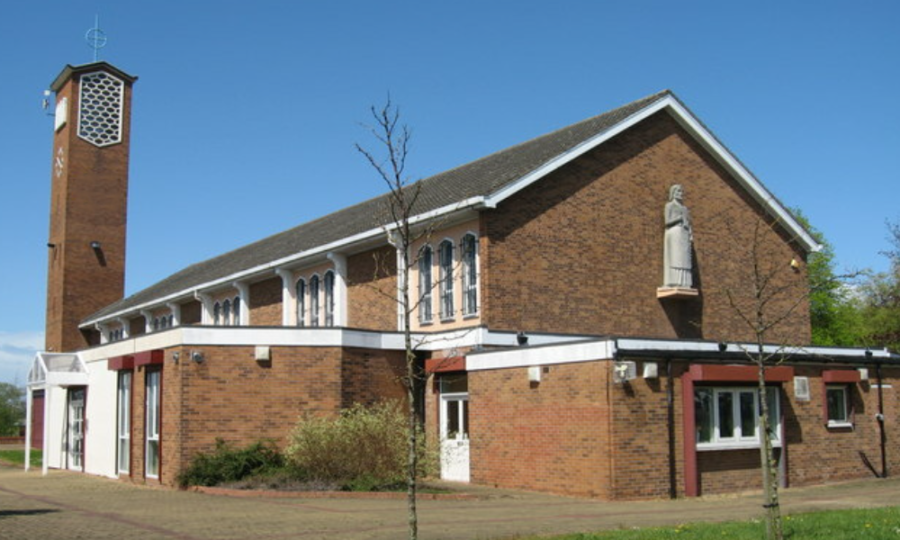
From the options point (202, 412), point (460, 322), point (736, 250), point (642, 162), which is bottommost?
point (202, 412)

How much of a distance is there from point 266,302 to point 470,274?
11.2 metres

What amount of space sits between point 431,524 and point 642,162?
1431cm

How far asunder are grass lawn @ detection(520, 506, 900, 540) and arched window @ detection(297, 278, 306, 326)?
18452 millimetres

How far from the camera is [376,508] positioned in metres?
15.6

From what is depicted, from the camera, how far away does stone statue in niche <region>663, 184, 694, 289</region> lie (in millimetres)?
24953

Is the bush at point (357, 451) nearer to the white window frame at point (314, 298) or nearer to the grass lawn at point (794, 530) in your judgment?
the grass lawn at point (794, 530)

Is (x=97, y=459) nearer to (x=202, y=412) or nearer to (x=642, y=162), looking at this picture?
(x=202, y=412)

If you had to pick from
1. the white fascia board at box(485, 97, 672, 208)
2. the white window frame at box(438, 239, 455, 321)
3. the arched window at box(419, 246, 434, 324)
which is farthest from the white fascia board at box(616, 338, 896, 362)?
the arched window at box(419, 246, 434, 324)

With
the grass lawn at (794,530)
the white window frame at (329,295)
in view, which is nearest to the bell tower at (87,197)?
the white window frame at (329,295)

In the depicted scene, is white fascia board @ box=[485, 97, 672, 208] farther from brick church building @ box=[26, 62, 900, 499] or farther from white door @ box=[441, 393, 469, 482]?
white door @ box=[441, 393, 469, 482]

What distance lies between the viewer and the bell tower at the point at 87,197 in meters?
43.3

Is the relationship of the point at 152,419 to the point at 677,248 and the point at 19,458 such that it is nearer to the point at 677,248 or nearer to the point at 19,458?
the point at 677,248

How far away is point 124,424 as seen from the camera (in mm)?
23844

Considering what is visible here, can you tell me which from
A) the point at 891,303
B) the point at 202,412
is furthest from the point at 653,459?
the point at 891,303
